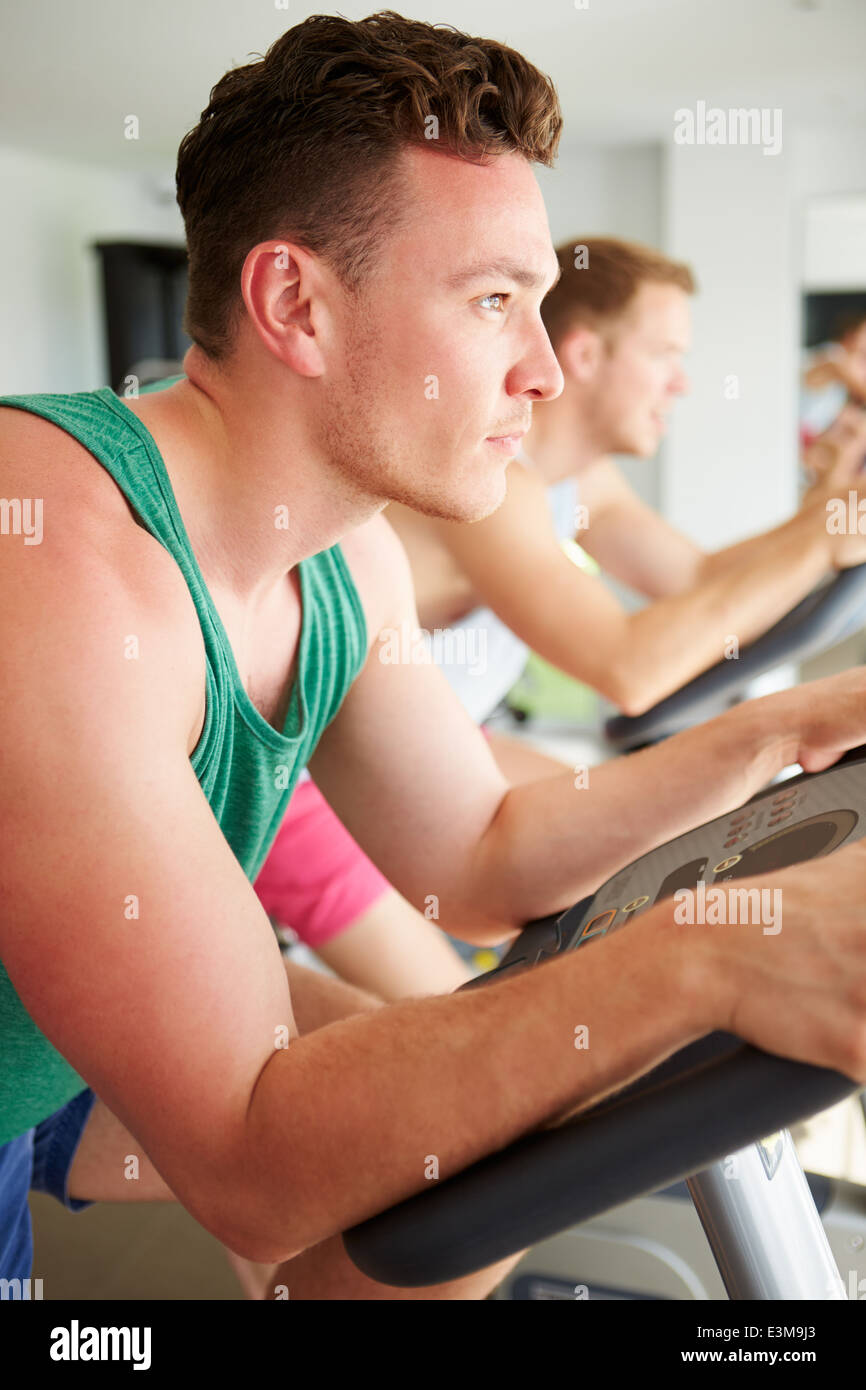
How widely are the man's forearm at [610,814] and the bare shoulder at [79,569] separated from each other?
413 millimetres

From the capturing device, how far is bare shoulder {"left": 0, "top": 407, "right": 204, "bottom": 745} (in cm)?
74

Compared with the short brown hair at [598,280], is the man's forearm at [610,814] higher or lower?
lower

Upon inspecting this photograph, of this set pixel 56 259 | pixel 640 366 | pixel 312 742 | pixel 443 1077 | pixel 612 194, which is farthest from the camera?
pixel 56 259

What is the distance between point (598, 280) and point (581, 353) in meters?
0.13

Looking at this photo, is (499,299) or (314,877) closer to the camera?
(499,299)

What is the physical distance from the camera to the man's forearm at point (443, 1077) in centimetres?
62

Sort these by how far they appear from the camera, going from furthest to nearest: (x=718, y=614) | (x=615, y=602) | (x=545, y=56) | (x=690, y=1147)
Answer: (x=545, y=56) < (x=615, y=602) < (x=718, y=614) < (x=690, y=1147)

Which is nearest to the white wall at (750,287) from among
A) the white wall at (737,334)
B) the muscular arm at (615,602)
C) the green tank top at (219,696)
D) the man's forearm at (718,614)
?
the white wall at (737,334)

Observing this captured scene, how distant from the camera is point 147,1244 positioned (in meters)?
1.84

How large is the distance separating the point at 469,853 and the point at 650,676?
58 centimetres

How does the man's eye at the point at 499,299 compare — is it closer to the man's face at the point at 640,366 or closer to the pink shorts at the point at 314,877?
the pink shorts at the point at 314,877

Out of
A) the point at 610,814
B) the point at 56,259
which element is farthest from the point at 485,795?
the point at 56,259

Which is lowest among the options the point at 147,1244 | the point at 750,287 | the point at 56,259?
the point at 147,1244

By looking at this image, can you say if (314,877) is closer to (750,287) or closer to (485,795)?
(485,795)
